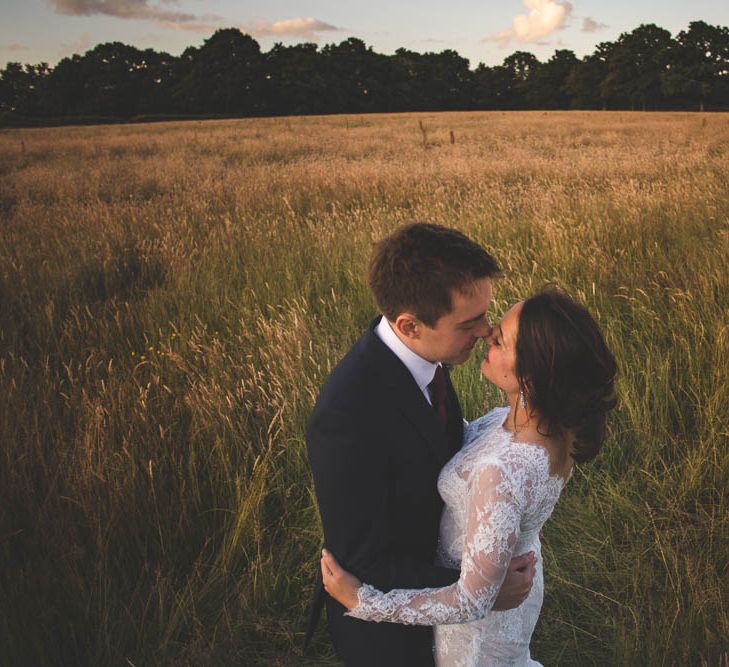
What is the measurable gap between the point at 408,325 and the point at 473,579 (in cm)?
65

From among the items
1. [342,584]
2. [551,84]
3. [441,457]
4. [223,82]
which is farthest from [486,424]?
[551,84]

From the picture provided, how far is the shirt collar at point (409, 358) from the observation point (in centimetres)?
155

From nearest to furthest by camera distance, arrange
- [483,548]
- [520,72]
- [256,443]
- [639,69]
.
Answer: [483,548], [256,443], [639,69], [520,72]

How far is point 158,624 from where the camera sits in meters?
1.95

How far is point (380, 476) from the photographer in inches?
55.8

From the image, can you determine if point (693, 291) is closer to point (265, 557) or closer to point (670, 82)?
point (265, 557)

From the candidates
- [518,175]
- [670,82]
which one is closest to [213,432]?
[518,175]

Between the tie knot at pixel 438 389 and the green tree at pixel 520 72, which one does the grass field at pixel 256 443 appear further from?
the green tree at pixel 520 72

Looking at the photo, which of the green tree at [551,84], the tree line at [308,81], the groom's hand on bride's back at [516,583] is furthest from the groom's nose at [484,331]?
the green tree at [551,84]

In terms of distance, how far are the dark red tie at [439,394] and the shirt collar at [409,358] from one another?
6 centimetres

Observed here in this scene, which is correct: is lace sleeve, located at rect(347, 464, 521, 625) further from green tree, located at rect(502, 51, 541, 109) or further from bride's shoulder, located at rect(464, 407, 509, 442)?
green tree, located at rect(502, 51, 541, 109)

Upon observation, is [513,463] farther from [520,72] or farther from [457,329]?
[520,72]

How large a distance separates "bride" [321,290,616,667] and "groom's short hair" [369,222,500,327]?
0.57 ft

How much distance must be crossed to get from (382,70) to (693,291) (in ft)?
265
